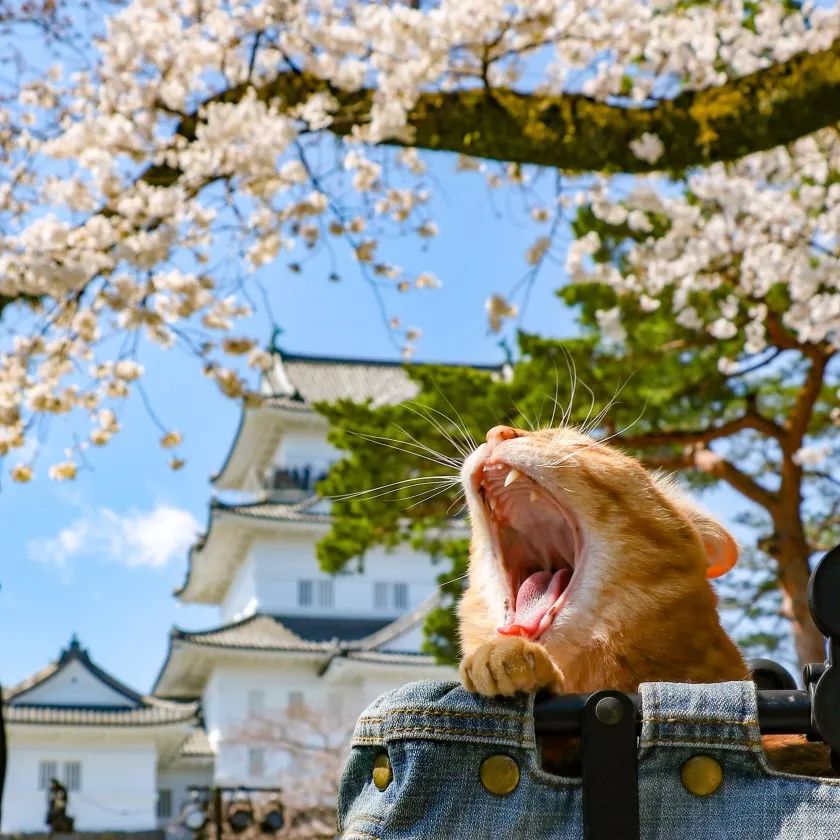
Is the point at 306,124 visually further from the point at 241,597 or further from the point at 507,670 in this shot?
the point at 241,597

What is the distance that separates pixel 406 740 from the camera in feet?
2.90

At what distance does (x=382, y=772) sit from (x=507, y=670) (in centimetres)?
14

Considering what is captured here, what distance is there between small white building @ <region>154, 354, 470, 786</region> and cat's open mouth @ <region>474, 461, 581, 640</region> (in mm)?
19379

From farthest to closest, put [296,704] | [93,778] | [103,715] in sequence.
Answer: [296,704], [93,778], [103,715]

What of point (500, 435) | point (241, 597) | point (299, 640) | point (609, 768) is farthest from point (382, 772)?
point (241, 597)

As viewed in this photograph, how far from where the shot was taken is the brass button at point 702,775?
87 centimetres

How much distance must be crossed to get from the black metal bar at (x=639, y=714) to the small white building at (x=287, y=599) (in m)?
20.0

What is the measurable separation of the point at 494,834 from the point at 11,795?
25.7m

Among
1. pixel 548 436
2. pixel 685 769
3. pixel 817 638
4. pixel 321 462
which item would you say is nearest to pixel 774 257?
pixel 817 638

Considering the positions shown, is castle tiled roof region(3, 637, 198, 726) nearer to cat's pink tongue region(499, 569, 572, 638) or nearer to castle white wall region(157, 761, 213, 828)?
castle white wall region(157, 761, 213, 828)

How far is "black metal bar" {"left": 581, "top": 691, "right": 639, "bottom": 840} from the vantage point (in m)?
0.85

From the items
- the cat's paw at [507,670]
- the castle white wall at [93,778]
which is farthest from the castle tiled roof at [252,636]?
the cat's paw at [507,670]

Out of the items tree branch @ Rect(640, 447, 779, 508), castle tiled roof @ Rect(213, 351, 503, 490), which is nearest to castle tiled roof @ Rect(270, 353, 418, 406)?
castle tiled roof @ Rect(213, 351, 503, 490)

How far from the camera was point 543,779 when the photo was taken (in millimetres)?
875
